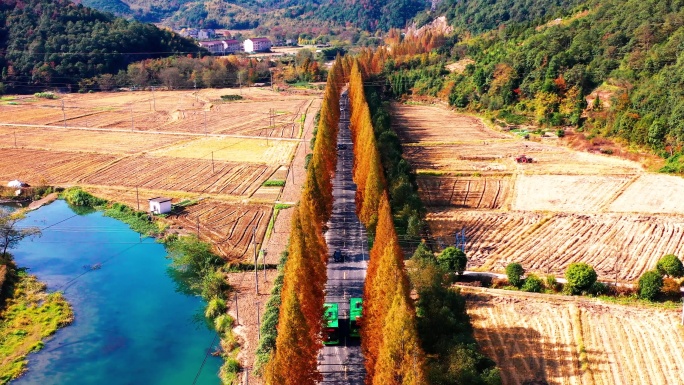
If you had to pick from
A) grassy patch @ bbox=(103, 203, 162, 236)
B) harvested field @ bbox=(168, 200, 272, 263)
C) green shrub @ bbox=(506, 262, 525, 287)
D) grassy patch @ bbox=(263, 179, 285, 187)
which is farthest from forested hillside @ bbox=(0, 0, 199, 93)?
green shrub @ bbox=(506, 262, 525, 287)

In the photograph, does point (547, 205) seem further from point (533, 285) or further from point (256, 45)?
point (256, 45)

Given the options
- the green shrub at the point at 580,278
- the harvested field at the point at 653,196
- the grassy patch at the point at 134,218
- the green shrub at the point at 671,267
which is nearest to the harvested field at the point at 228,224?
the grassy patch at the point at 134,218

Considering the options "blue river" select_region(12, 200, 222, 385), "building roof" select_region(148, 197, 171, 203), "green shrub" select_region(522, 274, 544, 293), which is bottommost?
"blue river" select_region(12, 200, 222, 385)

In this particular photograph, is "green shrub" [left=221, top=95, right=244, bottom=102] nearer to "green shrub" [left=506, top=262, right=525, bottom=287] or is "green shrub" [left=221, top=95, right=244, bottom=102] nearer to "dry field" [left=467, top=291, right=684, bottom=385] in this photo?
"green shrub" [left=506, top=262, right=525, bottom=287]

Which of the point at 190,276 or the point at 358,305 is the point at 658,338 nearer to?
the point at 358,305

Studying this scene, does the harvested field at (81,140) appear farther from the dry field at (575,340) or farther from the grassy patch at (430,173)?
the dry field at (575,340)

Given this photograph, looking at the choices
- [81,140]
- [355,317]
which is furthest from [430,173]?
[81,140]
